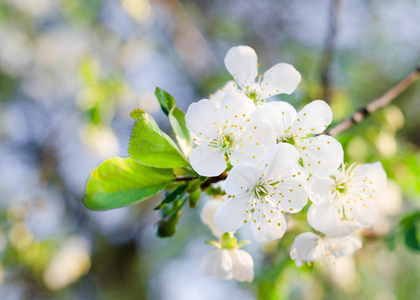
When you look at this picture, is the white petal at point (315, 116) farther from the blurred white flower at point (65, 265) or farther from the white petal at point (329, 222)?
the blurred white flower at point (65, 265)

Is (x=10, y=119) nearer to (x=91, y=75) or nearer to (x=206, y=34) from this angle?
(x=206, y=34)

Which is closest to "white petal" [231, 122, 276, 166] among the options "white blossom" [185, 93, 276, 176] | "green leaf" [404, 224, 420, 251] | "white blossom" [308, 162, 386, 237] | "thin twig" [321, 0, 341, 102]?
"white blossom" [185, 93, 276, 176]

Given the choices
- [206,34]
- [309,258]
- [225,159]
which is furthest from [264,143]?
[206,34]

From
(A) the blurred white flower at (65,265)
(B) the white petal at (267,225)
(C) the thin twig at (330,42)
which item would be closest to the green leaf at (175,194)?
(B) the white petal at (267,225)

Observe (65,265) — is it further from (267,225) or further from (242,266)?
(267,225)

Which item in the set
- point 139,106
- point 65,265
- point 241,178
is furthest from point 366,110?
point 65,265

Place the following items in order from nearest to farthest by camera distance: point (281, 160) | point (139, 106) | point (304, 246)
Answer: point (281, 160) → point (304, 246) → point (139, 106)
